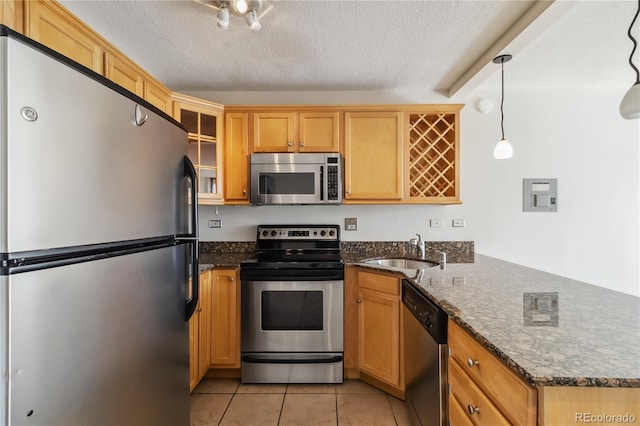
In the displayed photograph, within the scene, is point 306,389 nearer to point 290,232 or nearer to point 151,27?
point 290,232

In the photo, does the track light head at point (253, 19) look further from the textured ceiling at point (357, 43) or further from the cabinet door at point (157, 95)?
the cabinet door at point (157, 95)

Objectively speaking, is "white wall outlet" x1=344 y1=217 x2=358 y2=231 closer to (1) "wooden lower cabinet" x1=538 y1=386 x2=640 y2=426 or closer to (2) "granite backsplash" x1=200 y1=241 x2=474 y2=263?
(2) "granite backsplash" x1=200 y1=241 x2=474 y2=263

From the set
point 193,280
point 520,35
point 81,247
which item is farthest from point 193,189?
point 520,35

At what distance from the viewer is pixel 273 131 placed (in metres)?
2.51

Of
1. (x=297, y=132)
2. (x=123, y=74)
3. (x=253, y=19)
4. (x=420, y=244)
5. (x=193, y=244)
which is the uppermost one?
(x=253, y=19)

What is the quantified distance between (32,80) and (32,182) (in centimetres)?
23

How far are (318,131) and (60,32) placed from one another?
167 cm

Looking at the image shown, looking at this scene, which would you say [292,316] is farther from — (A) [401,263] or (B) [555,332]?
(B) [555,332]

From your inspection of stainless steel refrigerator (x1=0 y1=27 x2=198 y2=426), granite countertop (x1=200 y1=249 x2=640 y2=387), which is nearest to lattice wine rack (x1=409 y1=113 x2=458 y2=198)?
granite countertop (x1=200 y1=249 x2=640 y2=387)

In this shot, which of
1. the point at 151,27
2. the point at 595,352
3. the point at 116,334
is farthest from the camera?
the point at 151,27

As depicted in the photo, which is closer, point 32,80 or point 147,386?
point 32,80

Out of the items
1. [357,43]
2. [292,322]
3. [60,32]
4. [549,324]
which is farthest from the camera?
[292,322]

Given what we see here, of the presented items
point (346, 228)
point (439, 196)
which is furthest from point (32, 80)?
point (439, 196)

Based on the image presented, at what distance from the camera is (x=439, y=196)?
2.54 meters
